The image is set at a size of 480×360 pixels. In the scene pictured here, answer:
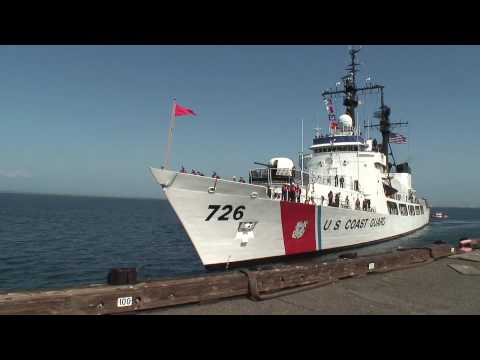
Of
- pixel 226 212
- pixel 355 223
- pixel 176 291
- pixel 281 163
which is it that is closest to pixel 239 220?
pixel 226 212

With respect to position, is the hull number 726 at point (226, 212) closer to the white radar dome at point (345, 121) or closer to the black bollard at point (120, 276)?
the black bollard at point (120, 276)

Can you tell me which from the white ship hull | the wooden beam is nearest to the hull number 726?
the white ship hull

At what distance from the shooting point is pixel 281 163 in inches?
658

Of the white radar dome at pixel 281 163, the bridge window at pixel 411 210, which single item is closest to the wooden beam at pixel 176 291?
the white radar dome at pixel 281 163

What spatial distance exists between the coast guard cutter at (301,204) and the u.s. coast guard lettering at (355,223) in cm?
1

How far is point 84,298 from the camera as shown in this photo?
4.51m

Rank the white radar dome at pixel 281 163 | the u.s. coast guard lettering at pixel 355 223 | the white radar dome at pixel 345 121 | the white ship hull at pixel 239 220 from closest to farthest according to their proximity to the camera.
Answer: the white ship hull at pixel 239 220 < the white radar dome at pixel 281 163 < the u.s. coast guard lettering at pixel 355 223 < the white radar dome at pixel 345 121

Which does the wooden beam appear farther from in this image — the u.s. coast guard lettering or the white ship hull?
the u.s. coast guard lettering

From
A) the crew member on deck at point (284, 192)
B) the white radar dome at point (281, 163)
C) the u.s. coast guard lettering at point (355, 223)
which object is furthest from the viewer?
the u.s. coast guard lettering at point (355, 223)

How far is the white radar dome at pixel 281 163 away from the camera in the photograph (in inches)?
657

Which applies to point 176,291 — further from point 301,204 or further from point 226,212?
point 301,204

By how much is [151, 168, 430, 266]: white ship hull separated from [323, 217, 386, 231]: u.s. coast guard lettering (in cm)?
11
